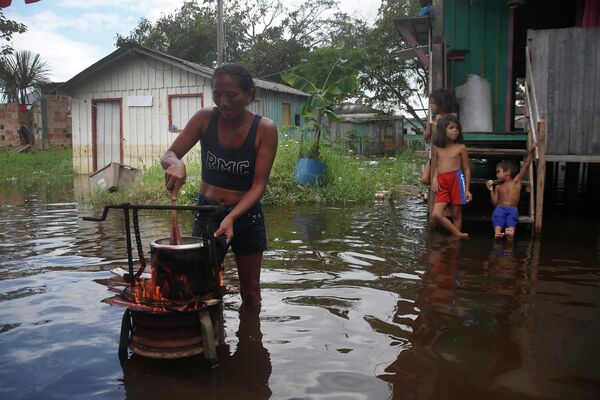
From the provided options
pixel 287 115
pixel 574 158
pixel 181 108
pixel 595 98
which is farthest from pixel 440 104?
pixel 287 115

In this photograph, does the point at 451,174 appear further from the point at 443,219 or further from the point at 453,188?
the point at 443,219

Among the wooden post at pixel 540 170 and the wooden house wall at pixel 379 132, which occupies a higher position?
the wooden house wall at pixel 379 132

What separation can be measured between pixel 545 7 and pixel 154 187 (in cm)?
871

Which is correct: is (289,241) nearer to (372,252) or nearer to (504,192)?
(372,252)

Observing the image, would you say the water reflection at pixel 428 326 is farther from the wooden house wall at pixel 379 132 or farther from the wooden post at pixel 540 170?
the wooden house wall at pixel 379 132

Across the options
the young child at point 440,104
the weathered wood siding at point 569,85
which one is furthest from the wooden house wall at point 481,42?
the young child at point 440,104

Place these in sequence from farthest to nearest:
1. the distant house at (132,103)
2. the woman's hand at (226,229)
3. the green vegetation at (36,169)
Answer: the distant house at (132,103) < the green vegetation at (36,169) < the woman's hand at (226,229)

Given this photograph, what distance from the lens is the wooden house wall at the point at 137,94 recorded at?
15.2 metres

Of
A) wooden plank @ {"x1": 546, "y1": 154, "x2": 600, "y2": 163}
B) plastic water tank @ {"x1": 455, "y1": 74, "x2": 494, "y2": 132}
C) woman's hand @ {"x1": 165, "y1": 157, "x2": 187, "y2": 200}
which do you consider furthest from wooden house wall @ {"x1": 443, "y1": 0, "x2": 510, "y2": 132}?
woman's hand @ {"x1": 165, "y1": 157, "x2": 187, "y2": 200}

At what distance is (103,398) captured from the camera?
8.51 feet

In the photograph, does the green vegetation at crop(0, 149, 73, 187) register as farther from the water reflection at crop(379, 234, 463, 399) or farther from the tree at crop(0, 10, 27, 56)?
the water reflection at crop(379, 234, 463, 399)

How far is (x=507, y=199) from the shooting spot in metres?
6.48

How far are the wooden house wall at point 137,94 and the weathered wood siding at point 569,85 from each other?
9.75m

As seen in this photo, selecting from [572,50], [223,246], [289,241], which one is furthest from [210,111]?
[572,50]
